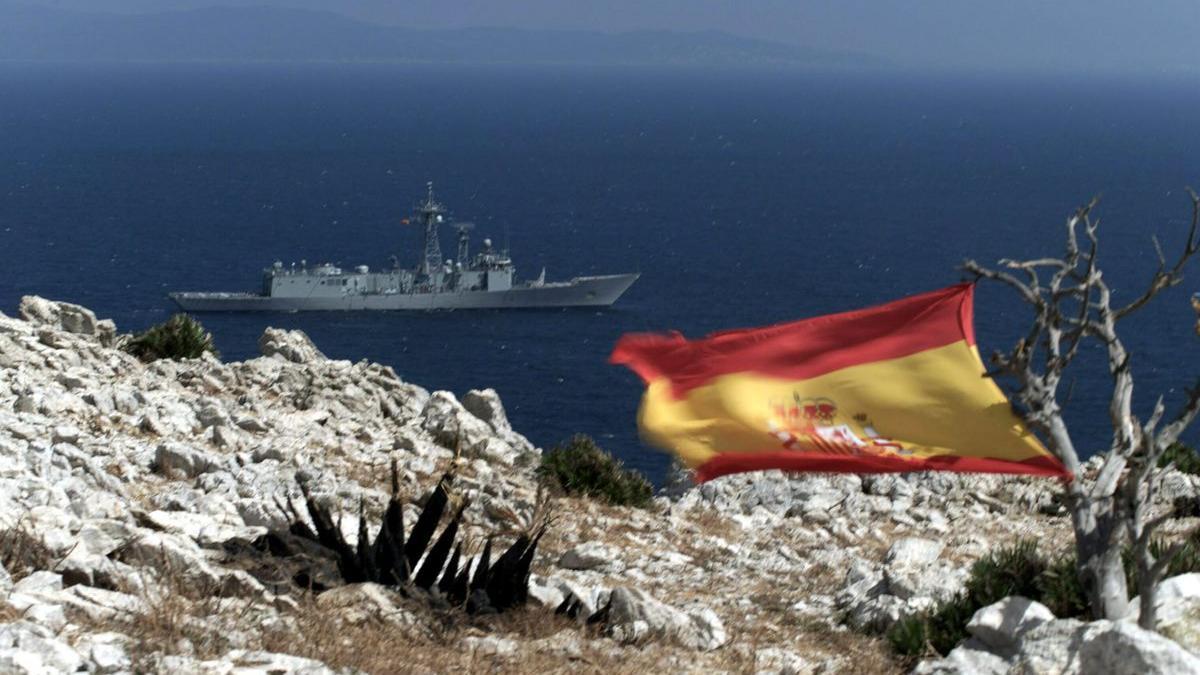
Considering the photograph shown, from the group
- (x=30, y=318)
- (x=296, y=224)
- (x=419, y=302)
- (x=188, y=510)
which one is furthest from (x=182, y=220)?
(x=188, y=510)

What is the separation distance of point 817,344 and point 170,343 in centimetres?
1503

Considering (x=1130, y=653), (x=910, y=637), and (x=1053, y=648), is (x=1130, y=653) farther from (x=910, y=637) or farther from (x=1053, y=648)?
(x=910, y=637)

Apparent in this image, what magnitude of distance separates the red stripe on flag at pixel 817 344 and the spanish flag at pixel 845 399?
1 centimetres

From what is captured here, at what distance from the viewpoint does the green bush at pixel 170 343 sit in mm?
26266

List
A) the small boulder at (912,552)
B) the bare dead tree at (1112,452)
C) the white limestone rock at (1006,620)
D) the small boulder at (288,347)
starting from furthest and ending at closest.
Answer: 1. the small boulder at (288,347)
2. the small boulder at (912,552)
3. the white limestone rock at (1006,620)
4. the bare dead tree at (1112,452)

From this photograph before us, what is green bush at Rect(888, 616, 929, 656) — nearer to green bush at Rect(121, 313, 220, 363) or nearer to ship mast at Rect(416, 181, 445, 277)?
green bush at Rect(121, 313, 220, 363)

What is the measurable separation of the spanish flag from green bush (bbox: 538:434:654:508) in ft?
22.2

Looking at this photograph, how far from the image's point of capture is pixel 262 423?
21.5m

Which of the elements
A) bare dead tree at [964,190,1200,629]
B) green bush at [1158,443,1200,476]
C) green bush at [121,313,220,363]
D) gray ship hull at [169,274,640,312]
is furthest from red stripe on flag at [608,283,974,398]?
gray ship hull at [169,274,640,312]

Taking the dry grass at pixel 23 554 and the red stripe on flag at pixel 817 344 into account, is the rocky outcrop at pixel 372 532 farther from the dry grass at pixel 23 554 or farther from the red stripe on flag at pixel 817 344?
the red stripe on flag at pixel 817 344

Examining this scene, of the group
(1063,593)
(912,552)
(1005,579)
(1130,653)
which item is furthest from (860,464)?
(912,552)

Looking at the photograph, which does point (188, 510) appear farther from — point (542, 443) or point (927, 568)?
point (542, 443)

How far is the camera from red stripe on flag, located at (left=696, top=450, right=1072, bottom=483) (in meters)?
12.5

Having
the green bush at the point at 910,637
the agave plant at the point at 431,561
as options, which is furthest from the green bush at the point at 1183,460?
the agave plant at the point at 431,561
